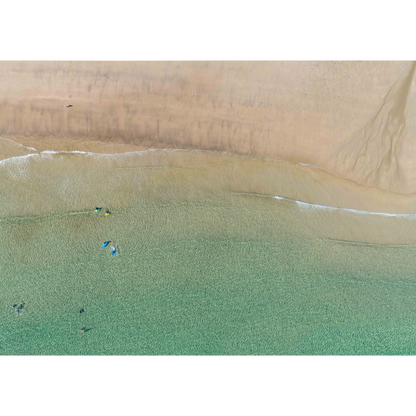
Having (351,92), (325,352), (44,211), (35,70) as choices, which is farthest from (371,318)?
(35,70)

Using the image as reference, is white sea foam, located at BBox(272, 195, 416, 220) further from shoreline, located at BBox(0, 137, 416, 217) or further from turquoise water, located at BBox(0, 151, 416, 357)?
turquoise water, located at BBox(0, 151, 416, 357)

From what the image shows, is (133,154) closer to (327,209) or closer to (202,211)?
(202,211)

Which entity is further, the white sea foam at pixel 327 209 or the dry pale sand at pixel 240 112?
the white sea foam at pixel 327 209

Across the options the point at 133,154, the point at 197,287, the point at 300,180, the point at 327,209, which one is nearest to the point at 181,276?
the point at 197,287

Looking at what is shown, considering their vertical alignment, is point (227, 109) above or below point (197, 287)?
above

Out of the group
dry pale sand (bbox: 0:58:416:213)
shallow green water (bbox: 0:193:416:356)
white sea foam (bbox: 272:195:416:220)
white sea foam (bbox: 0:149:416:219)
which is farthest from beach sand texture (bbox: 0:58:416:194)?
shallow green water (bbox: 0:193:416:356)

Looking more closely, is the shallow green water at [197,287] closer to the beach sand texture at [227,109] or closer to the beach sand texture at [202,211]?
the beach sand texture at [202,211]

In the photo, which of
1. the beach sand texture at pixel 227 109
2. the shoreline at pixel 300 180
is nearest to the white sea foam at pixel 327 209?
the shoreline at pixel 300 180
